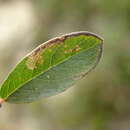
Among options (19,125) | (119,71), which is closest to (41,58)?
(119,71)

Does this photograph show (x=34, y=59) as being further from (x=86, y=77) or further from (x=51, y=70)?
(x=86, y=77)

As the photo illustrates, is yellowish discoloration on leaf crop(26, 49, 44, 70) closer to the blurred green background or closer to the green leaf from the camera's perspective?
the green leaf

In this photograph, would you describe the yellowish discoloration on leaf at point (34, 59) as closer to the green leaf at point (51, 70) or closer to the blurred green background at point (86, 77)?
the green leaf at point (51, 70)

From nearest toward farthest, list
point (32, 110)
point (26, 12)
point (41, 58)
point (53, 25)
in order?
point (41, 58)
point (32, 110)
point (53, 25)
point (26, 12)

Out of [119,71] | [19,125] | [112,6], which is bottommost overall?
[19,125]

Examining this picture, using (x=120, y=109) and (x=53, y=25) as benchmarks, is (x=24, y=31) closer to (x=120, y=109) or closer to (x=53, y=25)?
(x=53, y=25)

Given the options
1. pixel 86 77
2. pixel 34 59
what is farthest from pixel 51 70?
pixel 86 77

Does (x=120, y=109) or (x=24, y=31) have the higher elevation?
(x=24, y=31)

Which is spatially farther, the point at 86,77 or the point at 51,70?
the point at 86,77

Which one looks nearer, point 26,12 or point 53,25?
point 53,25
